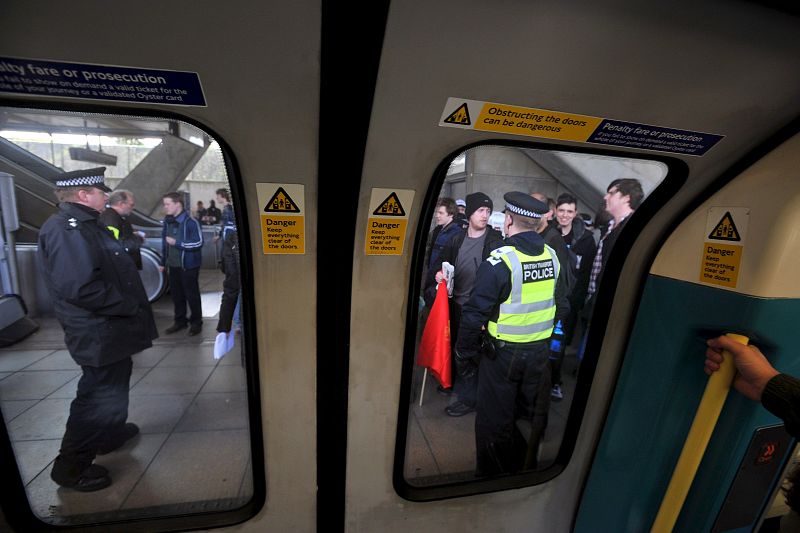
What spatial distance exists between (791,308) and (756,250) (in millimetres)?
Answer: 298

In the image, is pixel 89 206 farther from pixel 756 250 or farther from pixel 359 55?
pixel 756 250

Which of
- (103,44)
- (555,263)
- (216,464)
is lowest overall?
(216,464)

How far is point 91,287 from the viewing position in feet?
7.45

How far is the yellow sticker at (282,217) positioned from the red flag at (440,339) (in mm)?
2213

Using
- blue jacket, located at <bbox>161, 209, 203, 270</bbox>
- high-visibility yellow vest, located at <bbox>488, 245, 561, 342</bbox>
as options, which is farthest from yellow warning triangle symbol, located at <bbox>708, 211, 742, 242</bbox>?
blue jacket, located at <bbox>161, 209, 203, 270</bbox>

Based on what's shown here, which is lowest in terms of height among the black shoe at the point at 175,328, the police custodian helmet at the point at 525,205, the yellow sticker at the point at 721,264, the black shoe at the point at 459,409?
the black shoe at the point at 459,409

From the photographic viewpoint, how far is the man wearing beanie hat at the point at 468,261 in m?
3.63

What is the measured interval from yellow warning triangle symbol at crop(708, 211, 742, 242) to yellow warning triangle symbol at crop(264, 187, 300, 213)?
1887mm

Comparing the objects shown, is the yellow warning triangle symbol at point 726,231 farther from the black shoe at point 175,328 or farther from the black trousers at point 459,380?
the black shoe at point 175,328

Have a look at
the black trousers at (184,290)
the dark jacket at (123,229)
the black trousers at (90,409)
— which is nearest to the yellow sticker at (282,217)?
the black trousers at (90,409)

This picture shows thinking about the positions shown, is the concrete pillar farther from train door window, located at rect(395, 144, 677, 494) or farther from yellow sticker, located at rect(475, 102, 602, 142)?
yellow sticker, located at rect(475, 102, 602, 142)

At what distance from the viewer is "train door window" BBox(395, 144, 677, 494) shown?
193cm

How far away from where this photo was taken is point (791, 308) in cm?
147

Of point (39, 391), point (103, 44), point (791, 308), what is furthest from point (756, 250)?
point (39, 391)
